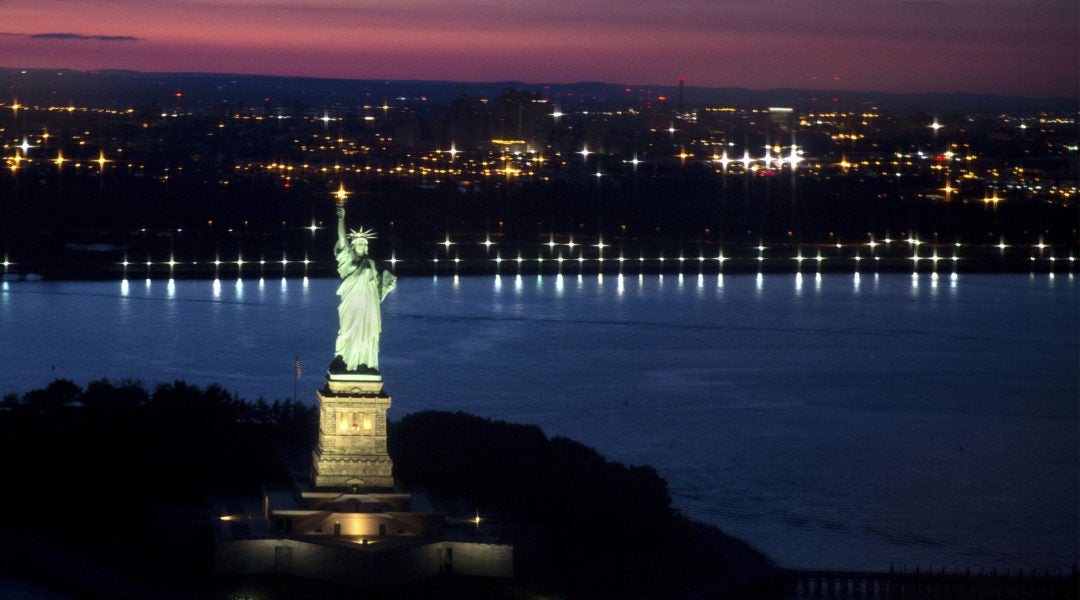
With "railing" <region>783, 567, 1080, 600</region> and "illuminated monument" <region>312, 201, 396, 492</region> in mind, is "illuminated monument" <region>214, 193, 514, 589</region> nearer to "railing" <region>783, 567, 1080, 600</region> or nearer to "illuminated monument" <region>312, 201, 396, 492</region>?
"illuminated monument" <region>312, 201, 396, 492</region>

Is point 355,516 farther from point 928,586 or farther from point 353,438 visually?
point 928,586

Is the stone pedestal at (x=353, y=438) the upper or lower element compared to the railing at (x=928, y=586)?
upper

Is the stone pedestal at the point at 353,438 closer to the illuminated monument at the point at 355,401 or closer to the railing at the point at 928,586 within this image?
the illuminated monument at the point at 355,401

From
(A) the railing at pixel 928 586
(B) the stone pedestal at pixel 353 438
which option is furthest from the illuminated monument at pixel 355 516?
(A) the railing at pixel 928 586

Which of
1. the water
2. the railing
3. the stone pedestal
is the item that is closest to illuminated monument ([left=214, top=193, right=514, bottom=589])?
the stone pedestal

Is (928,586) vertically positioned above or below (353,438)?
below

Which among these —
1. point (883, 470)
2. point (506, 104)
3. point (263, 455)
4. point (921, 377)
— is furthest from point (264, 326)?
point (506, 104)

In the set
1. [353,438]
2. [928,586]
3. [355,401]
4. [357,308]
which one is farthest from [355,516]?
[928,586]

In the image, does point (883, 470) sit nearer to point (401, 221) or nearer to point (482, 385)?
point (482, 385)
